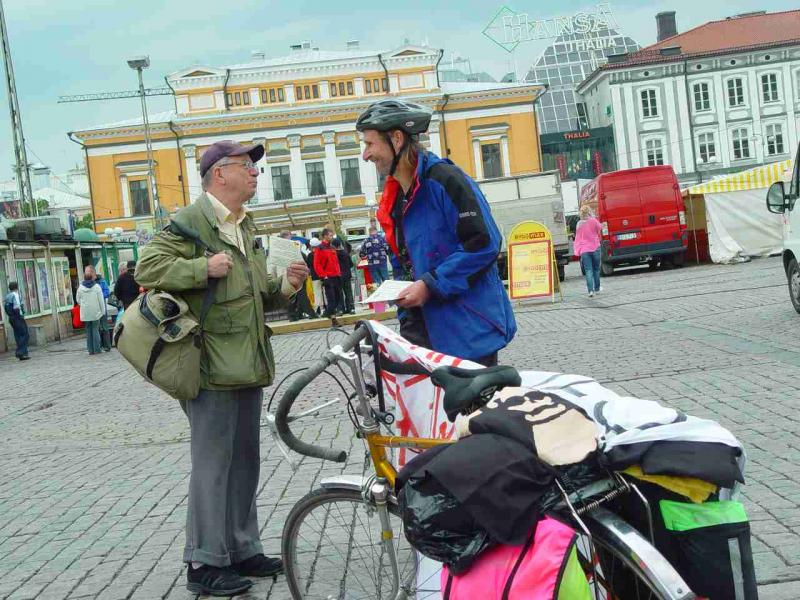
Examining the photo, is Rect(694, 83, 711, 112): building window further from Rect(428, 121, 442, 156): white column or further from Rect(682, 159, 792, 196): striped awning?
Rect(682, 159, 792, 196): striped awning

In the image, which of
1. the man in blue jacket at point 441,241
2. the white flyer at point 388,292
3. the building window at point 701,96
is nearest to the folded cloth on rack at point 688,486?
the white flyer at point 388,292

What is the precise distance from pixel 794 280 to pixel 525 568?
35.5ft

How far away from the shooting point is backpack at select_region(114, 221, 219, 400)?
420 cm

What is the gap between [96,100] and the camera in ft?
302

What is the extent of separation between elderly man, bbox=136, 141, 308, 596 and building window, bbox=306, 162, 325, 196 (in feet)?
233

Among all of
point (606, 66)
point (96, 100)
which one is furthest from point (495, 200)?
point (96, 100)

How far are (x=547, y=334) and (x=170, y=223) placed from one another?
9.99m

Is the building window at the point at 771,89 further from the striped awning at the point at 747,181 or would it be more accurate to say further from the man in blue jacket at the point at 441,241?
the man in blue jacket at the point at 441,241

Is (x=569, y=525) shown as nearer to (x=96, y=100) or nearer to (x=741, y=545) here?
(x=741, y=545)

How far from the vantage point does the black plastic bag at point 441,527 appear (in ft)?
8.09

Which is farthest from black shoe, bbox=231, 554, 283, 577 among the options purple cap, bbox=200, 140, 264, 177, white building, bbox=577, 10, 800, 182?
white building, bbox=577, 10, 800, 182

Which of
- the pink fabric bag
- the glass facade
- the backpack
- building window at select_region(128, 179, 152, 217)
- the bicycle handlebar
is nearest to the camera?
the pink fabric bag

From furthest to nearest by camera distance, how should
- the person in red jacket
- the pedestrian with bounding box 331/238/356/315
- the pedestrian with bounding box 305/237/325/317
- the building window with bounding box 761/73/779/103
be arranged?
the building window with bounding box 761/73/779/103, the pedestrian with bounding box 331/238/356/315, the pedestrian with bounding box 305/237/325/317, the person in red jacket

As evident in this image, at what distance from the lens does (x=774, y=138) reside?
2940 inches
